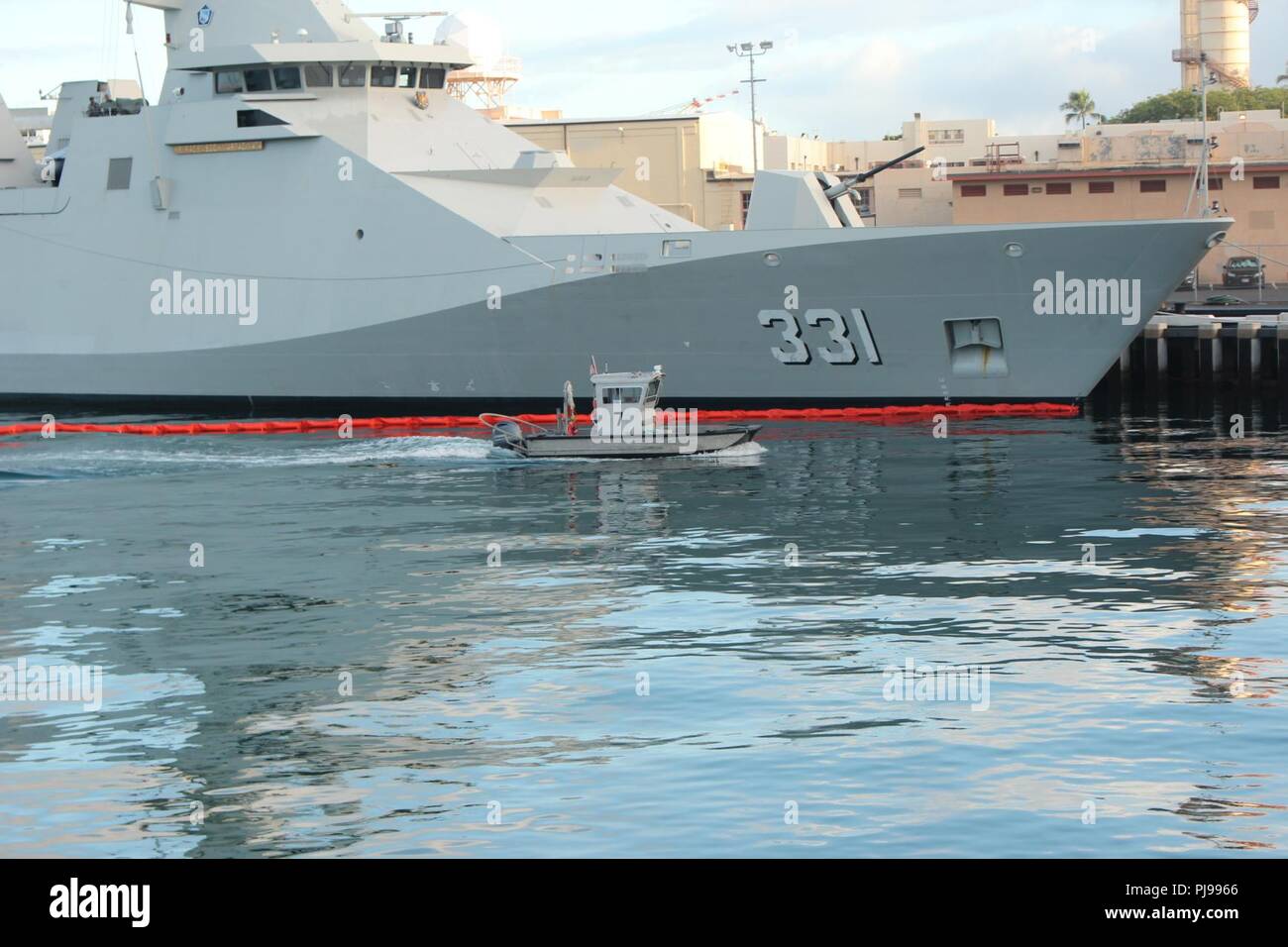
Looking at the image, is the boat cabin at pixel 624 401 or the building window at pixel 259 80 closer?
the boat cabin at pixel 624 401

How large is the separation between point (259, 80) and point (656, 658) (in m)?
21.6

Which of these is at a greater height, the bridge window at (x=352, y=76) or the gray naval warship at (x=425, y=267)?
the bridge window at (x=352, y=76)

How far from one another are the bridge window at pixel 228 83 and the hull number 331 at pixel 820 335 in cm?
1180

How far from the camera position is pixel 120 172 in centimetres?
3209

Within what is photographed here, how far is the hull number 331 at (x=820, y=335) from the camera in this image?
27.9m

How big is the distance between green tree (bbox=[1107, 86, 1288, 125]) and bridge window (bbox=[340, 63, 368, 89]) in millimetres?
68553

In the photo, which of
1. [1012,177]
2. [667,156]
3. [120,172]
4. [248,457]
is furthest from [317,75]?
[1012,177]

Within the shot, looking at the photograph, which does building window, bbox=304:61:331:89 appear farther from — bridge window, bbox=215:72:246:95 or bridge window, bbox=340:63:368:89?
bridge window, bbox=215:72:246:95

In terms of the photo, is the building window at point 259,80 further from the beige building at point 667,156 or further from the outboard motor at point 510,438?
the beige building at point 667,156

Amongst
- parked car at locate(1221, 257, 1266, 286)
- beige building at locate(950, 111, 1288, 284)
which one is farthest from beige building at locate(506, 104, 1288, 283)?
parked car at locate(1221, 257, 1266, 286)

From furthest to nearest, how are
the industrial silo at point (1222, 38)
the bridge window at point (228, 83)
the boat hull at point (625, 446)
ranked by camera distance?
the industrial silo at point (1222, 38) < the bridge window at point (228, 83) < the boat hull at point (625, 446)

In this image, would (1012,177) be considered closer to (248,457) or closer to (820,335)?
(820,335)

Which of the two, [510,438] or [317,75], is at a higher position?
[317,75]

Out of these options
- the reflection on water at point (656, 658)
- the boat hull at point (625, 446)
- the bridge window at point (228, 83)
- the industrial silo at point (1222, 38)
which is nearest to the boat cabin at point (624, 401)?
the boat hull at point (625, 446)
